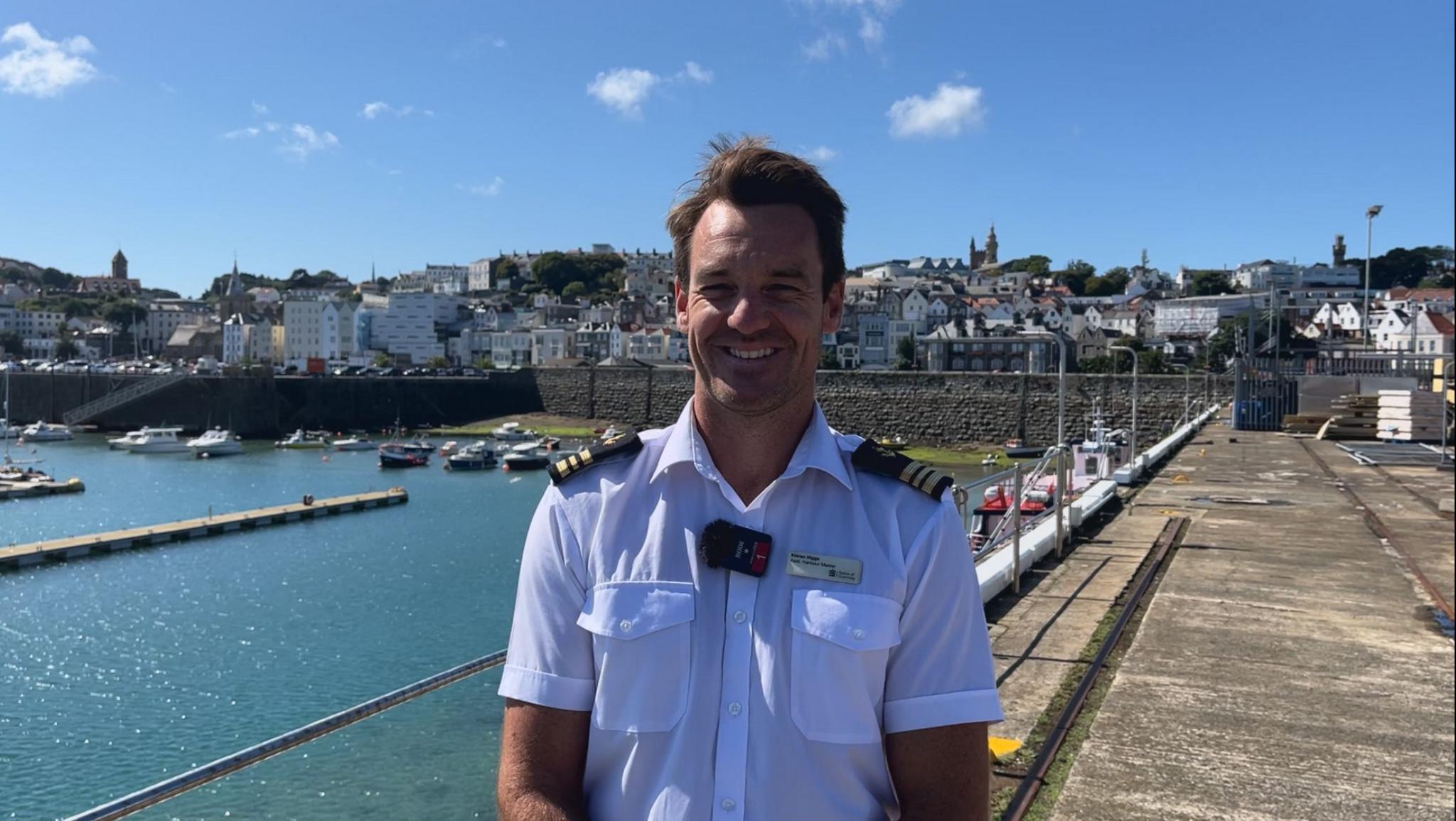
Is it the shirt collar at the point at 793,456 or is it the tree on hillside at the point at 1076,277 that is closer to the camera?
the shirt collar at the point at 793,456

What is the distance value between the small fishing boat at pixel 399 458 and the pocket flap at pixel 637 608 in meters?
52.1

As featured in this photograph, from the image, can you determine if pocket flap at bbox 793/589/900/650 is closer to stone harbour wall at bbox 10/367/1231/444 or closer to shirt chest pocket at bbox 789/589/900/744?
shirt chest pocket at bbox 789/589/900/744

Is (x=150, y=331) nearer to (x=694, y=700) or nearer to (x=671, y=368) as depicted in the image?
(x=671, y=368)

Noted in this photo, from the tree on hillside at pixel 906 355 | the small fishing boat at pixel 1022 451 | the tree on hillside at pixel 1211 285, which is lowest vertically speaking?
the small fishing boat at pixel 1022 451

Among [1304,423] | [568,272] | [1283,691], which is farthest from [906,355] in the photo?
[568,272]

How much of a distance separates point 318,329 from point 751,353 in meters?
127

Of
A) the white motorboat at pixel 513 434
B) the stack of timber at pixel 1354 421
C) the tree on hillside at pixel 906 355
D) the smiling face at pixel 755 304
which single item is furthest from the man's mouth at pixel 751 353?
the tree on hillside at pixel 906 355

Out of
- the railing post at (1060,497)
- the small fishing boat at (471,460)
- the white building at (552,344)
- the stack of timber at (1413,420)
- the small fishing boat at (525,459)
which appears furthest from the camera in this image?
the white building at (552,344)

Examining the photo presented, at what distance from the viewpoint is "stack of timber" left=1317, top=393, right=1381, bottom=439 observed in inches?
1069

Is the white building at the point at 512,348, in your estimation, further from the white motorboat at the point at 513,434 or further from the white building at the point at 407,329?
the white motorboat at the point at 513,434

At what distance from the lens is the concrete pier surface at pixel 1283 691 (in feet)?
13.9

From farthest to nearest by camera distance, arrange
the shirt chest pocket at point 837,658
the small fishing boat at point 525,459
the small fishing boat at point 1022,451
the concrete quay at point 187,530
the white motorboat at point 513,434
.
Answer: the white motorboat at point 513,434 → the small fishing boat at point 1022,451 → the small fishing boat at point 525,459 → the concrete quay at point 187,530 → the shirt chest pocket at point 837,658

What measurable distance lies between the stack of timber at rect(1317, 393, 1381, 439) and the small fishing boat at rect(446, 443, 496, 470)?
34.5 meters

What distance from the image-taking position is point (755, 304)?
1.98 m
